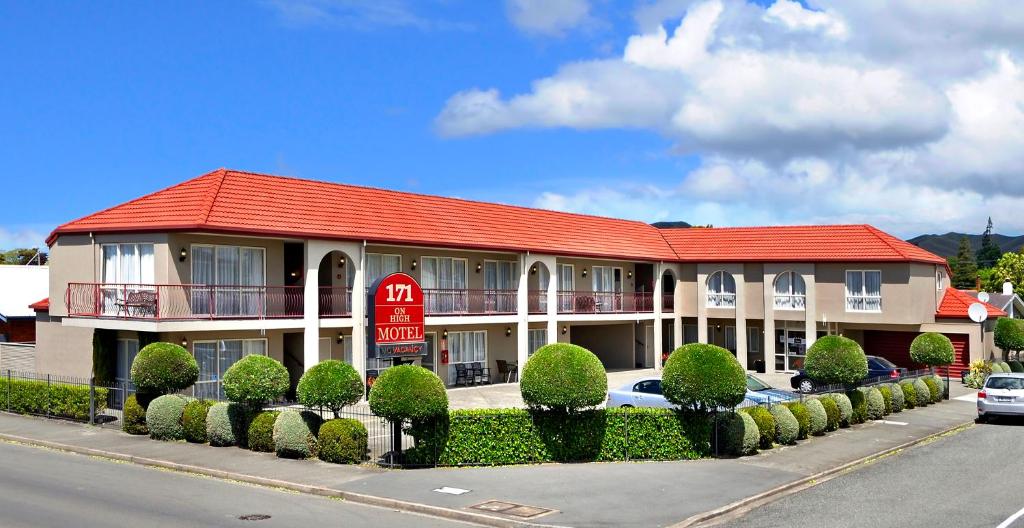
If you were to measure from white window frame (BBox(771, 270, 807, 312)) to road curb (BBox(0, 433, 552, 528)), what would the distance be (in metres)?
30.2

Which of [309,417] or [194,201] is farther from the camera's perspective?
[194,201]

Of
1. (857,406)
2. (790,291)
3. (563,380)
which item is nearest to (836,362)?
(857,406)

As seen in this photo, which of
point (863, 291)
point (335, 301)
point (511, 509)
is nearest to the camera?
point (511, 509)

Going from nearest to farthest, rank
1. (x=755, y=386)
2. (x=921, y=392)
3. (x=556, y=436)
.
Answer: (x=556, y=436), (x=755, y=386), (x=921, y=392)

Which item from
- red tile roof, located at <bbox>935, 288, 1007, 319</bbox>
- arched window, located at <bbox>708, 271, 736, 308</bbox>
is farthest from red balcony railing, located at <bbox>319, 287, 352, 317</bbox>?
red tile roof, located at <bbox>935, 288, 1007, 319</bbox>

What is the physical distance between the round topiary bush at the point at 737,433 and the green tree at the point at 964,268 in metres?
102

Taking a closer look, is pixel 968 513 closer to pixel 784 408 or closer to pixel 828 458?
pixel 828 458

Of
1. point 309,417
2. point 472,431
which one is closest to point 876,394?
point 472,431

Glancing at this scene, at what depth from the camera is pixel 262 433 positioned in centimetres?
2062

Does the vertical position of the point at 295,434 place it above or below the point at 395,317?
below

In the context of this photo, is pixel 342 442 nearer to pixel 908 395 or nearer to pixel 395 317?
pixel 395 317

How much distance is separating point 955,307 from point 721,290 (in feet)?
33.8

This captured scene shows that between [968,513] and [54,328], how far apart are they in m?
27.3

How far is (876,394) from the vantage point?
2706cm
